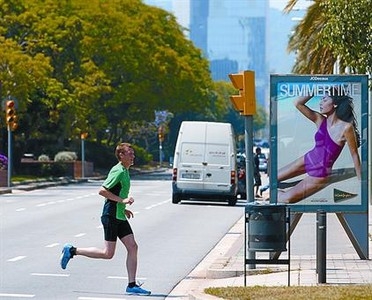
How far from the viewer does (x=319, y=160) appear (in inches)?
666

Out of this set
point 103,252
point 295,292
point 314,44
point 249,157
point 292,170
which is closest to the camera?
point 295,292

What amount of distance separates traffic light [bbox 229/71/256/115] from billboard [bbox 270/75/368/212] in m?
0.59

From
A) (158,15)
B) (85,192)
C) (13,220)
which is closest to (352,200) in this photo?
(13,220)

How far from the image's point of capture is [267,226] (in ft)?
46.4

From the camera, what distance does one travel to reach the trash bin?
14141mm

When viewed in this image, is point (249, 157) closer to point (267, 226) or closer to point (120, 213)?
point (267, 226)

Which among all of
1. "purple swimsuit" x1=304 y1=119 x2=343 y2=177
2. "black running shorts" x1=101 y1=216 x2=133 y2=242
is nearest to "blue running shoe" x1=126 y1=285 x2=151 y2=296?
"black running shorts" x1=101 y1=216 x2=133 y2=242

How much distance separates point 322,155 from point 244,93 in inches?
65.3

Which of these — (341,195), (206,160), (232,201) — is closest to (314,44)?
(206,160)

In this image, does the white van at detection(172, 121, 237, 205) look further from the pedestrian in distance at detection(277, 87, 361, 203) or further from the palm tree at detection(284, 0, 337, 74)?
the pedestrian in distance at detection(277, 87, 361, 203)

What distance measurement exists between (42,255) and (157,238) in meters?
4.85

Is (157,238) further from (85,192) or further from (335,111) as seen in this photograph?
(85,192)

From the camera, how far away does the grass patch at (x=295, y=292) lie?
40.4ft

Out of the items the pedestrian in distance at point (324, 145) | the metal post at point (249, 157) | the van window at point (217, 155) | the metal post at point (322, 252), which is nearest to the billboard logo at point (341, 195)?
the pedestrian in distance at point (324, 145)
